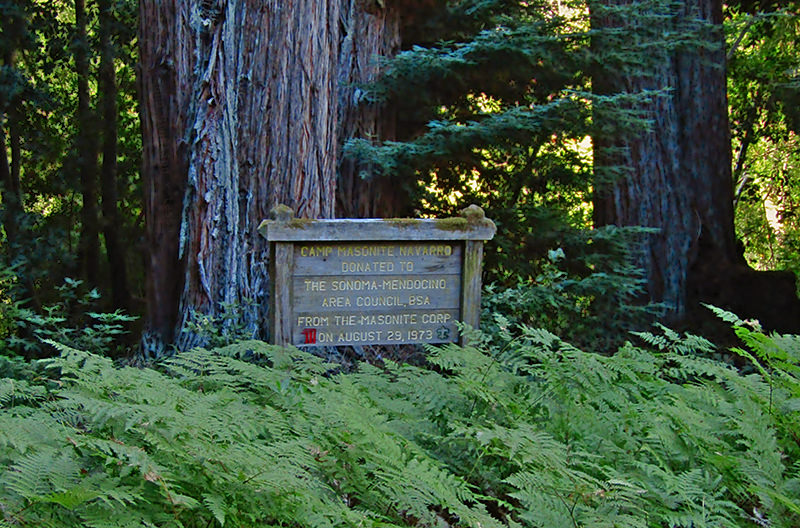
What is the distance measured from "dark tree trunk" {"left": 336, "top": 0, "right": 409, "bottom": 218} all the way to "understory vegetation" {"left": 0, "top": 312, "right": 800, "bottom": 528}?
16.5 ft

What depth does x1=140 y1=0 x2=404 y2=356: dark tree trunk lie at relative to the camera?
23.3 ft

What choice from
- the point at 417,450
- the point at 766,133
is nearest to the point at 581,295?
the point at 417,450

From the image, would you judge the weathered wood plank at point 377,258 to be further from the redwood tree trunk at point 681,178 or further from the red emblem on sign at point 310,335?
the redwood tree trunk at point 681,178

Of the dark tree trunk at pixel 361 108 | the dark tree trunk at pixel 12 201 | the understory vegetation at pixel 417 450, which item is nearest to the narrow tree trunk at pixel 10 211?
the dark tree trunk at pixel 12 201

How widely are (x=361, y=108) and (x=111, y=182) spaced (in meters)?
8.35

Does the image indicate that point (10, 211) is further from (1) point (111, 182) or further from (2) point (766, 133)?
(2) point (766, 133)

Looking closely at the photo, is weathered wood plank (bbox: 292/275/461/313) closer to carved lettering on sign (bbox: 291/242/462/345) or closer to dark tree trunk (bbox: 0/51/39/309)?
carved lettering on sign (bbox: 291/242/462/345)

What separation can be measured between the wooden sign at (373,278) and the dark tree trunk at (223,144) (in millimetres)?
1462

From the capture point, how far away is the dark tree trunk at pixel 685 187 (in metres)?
10.2

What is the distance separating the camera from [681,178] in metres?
10.4

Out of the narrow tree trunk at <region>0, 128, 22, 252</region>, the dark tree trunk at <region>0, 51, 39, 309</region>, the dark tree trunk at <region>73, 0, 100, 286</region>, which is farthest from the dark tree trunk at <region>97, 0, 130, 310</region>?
the narrow tree trunk at <region>0, 128, 22, 252</region>

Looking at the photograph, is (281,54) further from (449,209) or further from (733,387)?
(733,387)

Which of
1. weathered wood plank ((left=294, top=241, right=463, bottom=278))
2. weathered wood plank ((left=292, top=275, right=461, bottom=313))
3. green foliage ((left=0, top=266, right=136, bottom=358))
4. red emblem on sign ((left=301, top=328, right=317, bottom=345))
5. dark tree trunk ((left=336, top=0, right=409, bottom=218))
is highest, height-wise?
dark tree trunk ((left=336, top=0, right=409, bottom=218))

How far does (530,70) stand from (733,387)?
5.82 m
